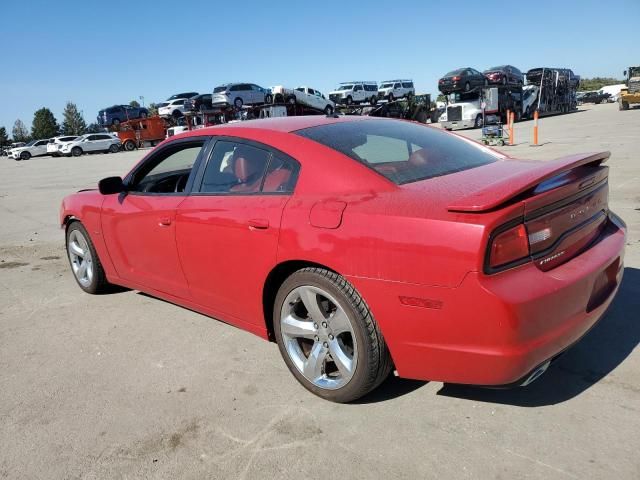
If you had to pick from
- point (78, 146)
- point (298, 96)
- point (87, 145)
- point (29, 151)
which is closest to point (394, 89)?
point (298, 96)

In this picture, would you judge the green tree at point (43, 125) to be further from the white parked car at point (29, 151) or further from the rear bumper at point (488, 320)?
the rear bumper at point (488, 320)

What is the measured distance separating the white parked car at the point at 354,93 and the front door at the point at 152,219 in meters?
37.9

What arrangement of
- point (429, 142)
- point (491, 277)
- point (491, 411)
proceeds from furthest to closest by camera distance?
point (429, 142) < point (491, 411) < point (491, 277)

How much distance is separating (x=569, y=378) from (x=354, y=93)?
39.9 meters

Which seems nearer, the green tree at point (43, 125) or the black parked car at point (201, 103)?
the black parked car at point (201, 103)

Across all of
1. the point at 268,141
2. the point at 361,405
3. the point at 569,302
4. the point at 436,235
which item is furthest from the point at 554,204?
the point at 268,141

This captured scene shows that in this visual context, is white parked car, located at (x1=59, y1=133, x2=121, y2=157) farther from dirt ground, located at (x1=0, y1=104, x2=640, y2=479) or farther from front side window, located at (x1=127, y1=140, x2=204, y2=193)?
dirt ground, located at (x1=0, y1=104, x2=640, y2=479)

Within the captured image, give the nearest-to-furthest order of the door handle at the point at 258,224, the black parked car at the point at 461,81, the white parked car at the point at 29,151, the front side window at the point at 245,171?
the door handle at the point at 258,224 < the front side window at the point at 245,171 < the black parked car at the point at 461,81 < the white parked car at the point at 29,151

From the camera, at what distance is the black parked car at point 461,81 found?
1225 inches

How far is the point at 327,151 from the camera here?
3012 millimetres

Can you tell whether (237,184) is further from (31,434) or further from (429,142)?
(31,434)

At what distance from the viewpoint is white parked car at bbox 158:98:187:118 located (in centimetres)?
4259

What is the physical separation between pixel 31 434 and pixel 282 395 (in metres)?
1.33

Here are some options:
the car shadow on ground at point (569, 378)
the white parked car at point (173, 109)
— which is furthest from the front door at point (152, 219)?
the white parked car at point (173, 109)
